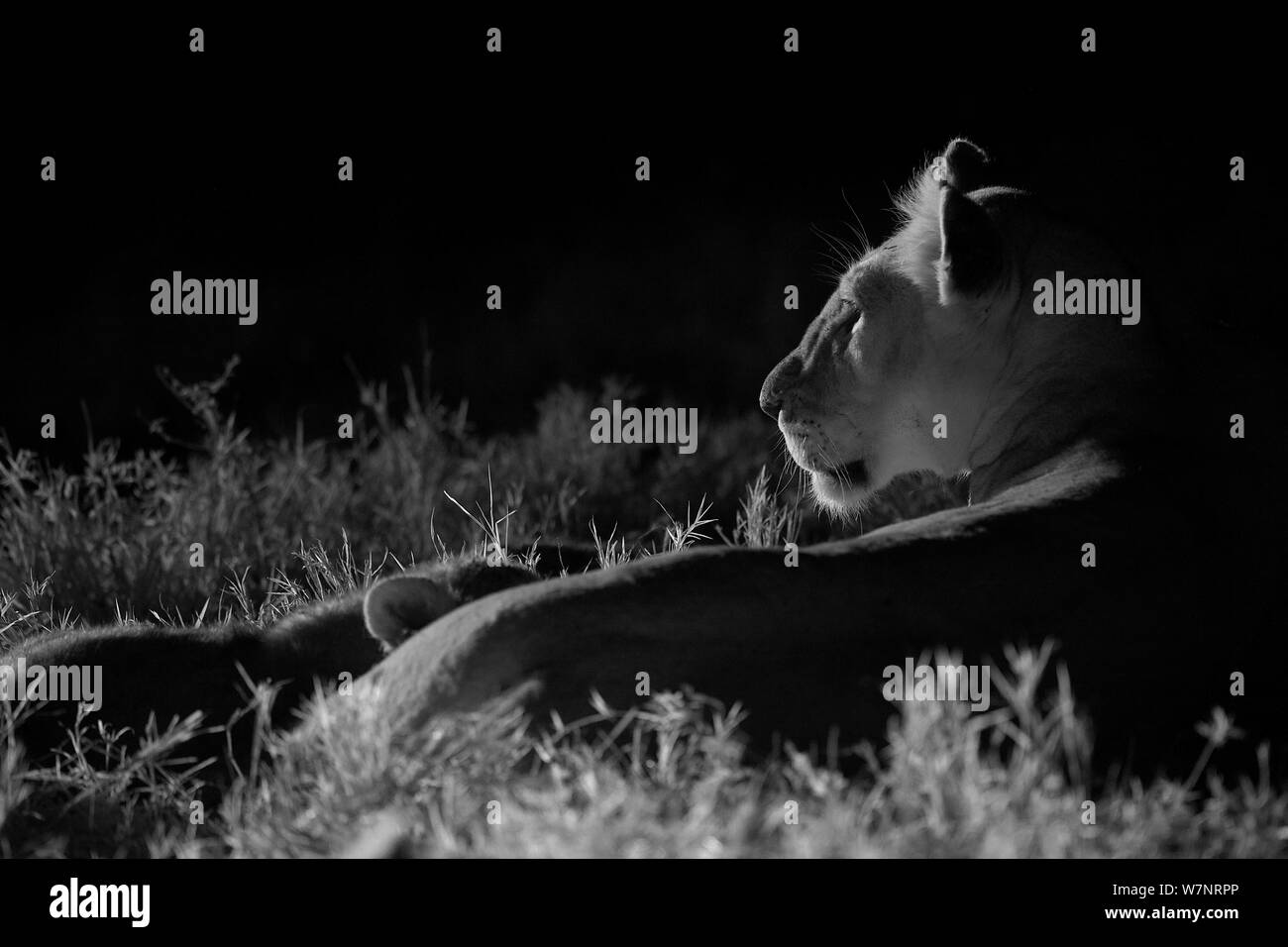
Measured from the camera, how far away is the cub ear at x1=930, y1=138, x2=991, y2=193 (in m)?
5.68

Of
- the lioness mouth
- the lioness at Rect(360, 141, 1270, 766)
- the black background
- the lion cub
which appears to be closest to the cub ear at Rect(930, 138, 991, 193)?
the lioness at Rect(360, 141, 1270, 766)

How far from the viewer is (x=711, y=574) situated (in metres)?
3.57

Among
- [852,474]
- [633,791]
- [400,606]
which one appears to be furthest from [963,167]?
[633,791]

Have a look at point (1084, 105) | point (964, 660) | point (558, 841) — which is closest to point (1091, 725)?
point (964, 660)

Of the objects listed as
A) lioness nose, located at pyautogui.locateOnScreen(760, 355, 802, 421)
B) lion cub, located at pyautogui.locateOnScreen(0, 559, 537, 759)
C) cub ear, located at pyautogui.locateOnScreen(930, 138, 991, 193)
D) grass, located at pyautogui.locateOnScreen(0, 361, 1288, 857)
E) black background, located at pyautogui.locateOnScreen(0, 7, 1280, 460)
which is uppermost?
black background, located at pyautogui.locateOnScreen(0, 7, 1280, 460)

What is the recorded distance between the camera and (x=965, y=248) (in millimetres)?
4852

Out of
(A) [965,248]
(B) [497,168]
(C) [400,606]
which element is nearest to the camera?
(C) [400,606]

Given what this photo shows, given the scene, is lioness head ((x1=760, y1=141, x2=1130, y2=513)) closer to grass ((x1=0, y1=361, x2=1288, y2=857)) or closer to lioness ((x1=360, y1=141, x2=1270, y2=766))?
lioness ((x1=360, y1=141, x2=1270, y2=766))

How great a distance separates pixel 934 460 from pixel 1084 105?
18.9 feet

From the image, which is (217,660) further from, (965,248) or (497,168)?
(497,168)

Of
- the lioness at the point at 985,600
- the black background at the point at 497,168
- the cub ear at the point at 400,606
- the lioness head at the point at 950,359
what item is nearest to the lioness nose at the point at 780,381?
the lioness head at the point at 950,359

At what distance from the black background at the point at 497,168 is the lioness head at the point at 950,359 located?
4.65m

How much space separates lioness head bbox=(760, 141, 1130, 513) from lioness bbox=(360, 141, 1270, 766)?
0.01 meters

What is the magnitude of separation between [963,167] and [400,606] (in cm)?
260
